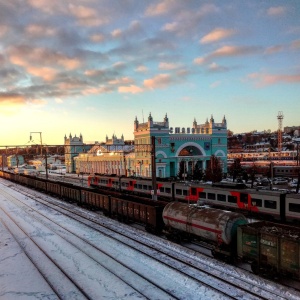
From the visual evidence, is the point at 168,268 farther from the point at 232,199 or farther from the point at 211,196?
the point at 211,196

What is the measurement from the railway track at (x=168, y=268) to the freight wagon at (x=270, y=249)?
0.80 meters

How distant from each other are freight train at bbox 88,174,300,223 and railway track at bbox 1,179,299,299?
33.3ft

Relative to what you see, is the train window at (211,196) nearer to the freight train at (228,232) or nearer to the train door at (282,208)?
the train door at (282,208)

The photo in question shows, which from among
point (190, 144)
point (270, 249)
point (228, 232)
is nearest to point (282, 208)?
point (228, 232)

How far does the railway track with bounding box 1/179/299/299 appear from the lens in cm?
1438

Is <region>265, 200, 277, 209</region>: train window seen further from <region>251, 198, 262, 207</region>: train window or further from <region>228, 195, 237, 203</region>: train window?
<region>228, 195, 237, 203</region>: train window

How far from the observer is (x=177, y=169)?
80.7 metres

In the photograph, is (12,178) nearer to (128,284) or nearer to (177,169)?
(177,169)

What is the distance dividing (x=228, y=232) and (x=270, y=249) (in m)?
2.77

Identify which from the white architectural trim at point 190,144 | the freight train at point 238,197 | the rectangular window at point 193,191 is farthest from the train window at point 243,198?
the white architectural trim at point 190,144

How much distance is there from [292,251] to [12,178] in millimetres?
93865

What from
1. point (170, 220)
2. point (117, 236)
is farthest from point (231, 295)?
point (117, 236)

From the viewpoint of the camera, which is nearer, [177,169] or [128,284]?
[128,284]

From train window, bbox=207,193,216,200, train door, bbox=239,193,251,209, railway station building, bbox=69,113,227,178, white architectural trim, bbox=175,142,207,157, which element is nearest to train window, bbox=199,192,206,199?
train window, bbox=207,193,216,200
